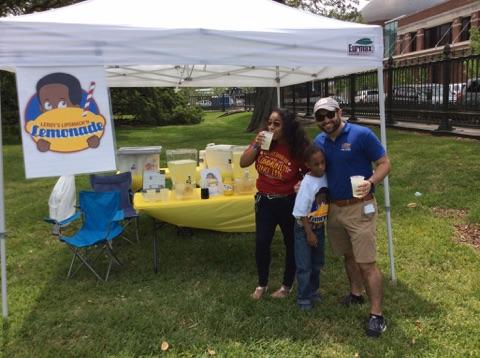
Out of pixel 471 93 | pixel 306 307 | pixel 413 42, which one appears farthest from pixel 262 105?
pixel 413 42

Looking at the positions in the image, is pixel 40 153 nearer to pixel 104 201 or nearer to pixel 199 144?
pixel 104 201

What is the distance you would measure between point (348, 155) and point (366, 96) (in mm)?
12639

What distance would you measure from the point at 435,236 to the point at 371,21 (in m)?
66.3

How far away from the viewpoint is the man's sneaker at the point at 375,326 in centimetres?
352

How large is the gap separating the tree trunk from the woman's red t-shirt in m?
12.3

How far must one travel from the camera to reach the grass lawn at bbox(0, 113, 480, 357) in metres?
3.46

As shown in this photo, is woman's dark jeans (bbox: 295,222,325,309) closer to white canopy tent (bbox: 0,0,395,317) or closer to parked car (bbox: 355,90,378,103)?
white canopy tent (bbox: 0,0,395,317)

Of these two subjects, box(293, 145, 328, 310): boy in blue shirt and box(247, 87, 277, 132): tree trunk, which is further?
box(247, 87, 277, 132): tree trunk

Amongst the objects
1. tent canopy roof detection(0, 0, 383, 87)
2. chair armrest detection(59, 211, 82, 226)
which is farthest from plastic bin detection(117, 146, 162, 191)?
tent canopy roof detection(0, 0, 383, 87)

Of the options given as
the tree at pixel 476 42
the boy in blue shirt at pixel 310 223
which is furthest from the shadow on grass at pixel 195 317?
the tree at pixel 476 42

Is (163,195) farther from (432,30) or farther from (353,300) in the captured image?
(432,30)

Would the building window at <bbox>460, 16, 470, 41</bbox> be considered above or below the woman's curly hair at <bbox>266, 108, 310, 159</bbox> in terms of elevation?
above

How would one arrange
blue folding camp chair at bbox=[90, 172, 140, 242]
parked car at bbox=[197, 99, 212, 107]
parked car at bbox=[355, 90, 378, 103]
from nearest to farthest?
blue folding camp chair at bbox=[90, 172, 140, 242] < parked car at bbox=[355, 90, 378, 103] < parked car at bbox=[197, 99, 212, 107]

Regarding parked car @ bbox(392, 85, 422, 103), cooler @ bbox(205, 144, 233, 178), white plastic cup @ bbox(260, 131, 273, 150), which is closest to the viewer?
white plastic cup @ bbox(260, 131, 273, 150)
